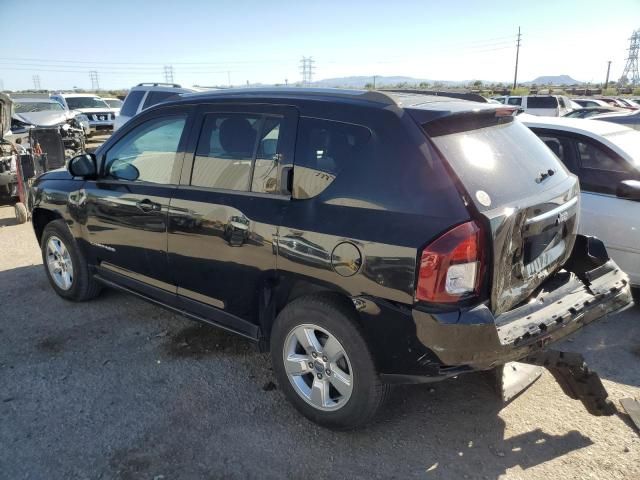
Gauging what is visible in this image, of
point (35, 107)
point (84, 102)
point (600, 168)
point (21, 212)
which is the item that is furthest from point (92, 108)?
point (600, 168)

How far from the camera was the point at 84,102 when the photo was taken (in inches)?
837

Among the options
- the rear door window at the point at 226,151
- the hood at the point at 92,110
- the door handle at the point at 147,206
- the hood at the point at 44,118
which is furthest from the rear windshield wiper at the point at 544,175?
the hood at the point at 92,110

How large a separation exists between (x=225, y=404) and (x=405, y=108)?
7.01ft

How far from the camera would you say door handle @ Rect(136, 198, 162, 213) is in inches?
143

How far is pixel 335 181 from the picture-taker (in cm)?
275

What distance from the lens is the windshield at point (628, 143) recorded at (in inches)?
179

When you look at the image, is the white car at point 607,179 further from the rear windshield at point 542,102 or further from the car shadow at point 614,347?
the rear windshield at point 542,102

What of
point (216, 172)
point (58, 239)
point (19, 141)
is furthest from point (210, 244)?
point (19, 141)

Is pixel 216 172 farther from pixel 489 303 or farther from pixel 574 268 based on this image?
pixel 574 268

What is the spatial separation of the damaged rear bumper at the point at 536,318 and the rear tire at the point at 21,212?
25.1 ft

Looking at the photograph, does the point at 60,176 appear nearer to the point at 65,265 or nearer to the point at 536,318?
the point at 65,265

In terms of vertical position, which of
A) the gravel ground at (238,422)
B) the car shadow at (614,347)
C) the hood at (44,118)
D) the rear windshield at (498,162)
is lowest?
the car shadow at (614,347)

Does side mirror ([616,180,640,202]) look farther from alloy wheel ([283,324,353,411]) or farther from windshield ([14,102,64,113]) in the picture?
windshield ([14,102,64,113])

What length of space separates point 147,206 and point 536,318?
2.70 metres
